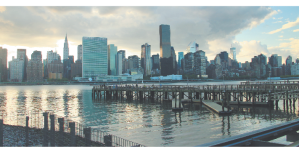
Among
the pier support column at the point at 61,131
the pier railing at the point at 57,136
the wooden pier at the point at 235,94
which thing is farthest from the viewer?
the wooden pier at the point at 235,94

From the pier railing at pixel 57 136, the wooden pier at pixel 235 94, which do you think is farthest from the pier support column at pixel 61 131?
the wooden pier at pixel 235 94

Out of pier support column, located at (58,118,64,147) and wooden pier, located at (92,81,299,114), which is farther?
wooden pier, located at (92,81,299,114)

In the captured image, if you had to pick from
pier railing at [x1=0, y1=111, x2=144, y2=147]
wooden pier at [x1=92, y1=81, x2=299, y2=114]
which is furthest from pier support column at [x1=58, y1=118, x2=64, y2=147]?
wooden pier at [x1=92, y1=81, x2=299, y2=114]

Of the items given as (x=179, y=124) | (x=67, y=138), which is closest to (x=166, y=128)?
(x=179, y=124)

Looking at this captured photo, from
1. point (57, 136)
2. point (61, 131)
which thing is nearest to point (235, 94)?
point (57, 136)

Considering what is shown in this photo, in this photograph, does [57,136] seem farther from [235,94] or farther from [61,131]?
[235,94]

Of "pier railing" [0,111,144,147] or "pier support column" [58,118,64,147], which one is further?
"pier support column" [58,118,64,147]

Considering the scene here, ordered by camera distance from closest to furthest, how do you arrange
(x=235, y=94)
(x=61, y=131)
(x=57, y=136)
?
(x=61, y=131) < (x=57, y=136) < (x=235, y=94)

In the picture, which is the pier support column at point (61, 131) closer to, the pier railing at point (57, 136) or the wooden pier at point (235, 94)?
the pier railing at point (57, 136)

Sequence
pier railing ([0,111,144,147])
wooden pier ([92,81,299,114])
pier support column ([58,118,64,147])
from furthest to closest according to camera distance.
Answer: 1. wooden pier ([92,81,299,114])
2. pier support column ([58,118,64,147])
3. pier railing ([0,111,144,147])

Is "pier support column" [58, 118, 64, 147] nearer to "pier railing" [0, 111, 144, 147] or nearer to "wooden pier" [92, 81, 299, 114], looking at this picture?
"pier railing" [0, 111, 144, 147]

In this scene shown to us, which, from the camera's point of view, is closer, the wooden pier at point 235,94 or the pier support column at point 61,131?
the pier support column at point 61,131

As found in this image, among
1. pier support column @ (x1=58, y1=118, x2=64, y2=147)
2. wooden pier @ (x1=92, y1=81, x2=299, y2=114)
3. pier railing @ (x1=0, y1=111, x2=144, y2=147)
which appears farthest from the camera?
wooden pier @ (x1=92, y1=81, x2=299, y2=114)
